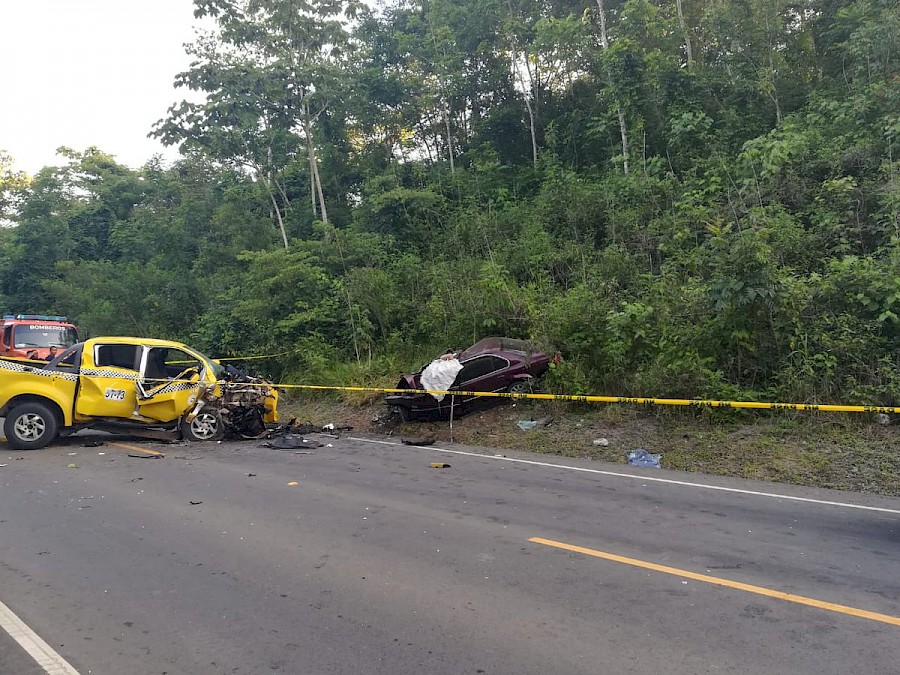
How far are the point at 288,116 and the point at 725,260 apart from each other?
795 inches

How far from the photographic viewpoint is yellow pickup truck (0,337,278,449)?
35.6 ft

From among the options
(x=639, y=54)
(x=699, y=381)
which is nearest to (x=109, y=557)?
(x=699, y=381)

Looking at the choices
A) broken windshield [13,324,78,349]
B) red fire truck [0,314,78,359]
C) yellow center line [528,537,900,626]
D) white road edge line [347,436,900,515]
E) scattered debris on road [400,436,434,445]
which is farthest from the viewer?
broken windshield [13,324,78,349]

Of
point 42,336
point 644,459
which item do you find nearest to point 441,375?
point 644,459

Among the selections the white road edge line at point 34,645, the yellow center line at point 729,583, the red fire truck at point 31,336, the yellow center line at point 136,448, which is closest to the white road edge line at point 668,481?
the yellow center line at point 729,583

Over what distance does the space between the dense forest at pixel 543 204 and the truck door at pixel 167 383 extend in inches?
216

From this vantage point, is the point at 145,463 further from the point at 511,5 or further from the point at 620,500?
the point at 511,5

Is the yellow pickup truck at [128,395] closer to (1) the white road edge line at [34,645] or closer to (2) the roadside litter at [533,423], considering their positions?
(2) the roadside litter at [533,423]

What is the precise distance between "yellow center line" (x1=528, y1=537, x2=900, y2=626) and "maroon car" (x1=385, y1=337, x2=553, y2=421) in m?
7.47

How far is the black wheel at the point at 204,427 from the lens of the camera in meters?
11.9

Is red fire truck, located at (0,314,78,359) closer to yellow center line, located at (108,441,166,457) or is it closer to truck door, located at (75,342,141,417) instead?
truck door, located at (75,342,141,417)

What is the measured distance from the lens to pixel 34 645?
4.00 m

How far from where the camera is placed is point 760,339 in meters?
11.6

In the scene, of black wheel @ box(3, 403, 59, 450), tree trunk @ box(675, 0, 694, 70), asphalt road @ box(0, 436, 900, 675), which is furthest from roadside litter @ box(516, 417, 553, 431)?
tree trunk @ box(675, 0, 694, 70)
